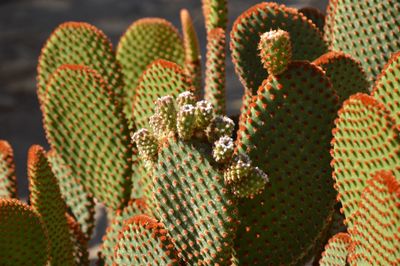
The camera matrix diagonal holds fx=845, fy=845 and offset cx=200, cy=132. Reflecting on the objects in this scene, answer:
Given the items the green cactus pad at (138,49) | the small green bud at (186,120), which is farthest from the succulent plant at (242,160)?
the green cactus pad at (138,49)

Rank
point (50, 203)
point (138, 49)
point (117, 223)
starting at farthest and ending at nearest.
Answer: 1. point (138, 49)
2. point (117, 223)
3. point (50, 203)

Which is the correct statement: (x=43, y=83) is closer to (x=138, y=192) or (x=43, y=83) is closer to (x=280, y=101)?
(x=138, y=192)

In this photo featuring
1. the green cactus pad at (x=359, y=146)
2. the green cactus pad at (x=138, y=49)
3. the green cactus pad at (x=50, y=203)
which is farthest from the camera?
the green cactus pad at (x=138, y=49)

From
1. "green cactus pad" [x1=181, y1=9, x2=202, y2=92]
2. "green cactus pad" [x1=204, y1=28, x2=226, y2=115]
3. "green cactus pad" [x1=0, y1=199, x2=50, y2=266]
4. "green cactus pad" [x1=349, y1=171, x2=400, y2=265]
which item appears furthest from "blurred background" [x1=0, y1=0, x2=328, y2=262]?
"green cactus pad" [x1=349, y1=171, x2=400, y2=265]

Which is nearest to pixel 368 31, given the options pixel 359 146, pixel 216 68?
pixel 216 68

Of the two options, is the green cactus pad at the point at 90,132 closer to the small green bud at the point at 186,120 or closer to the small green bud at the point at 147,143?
the small green bud at the point at 147,143

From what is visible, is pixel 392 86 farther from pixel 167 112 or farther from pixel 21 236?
pixel 21 236
